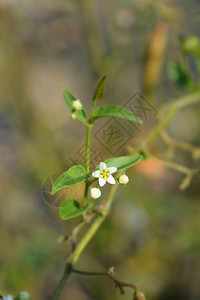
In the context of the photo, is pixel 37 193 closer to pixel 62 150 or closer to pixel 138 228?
pixel 62 150

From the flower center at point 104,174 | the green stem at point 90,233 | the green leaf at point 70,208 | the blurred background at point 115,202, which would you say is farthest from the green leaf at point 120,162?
the blurred background at point 115,202

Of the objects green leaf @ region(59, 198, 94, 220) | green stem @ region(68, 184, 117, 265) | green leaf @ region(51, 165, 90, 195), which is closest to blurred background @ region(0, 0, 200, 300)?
green stem @ region(68, 184, 117, 265)

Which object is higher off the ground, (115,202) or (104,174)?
(104,174)

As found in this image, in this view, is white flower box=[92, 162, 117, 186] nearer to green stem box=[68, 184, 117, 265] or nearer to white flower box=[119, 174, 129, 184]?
white flower box=[119, 174, 129, 184]

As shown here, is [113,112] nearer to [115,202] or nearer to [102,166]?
[102,166]

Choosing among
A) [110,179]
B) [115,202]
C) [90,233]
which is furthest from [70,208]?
[115,202]

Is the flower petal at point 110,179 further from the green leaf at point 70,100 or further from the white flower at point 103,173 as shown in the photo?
the green leaf at point 70,100

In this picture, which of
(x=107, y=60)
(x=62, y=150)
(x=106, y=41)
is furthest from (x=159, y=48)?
(x=106, y=41)

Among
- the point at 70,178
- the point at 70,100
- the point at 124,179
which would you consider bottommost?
the point at 124,179
